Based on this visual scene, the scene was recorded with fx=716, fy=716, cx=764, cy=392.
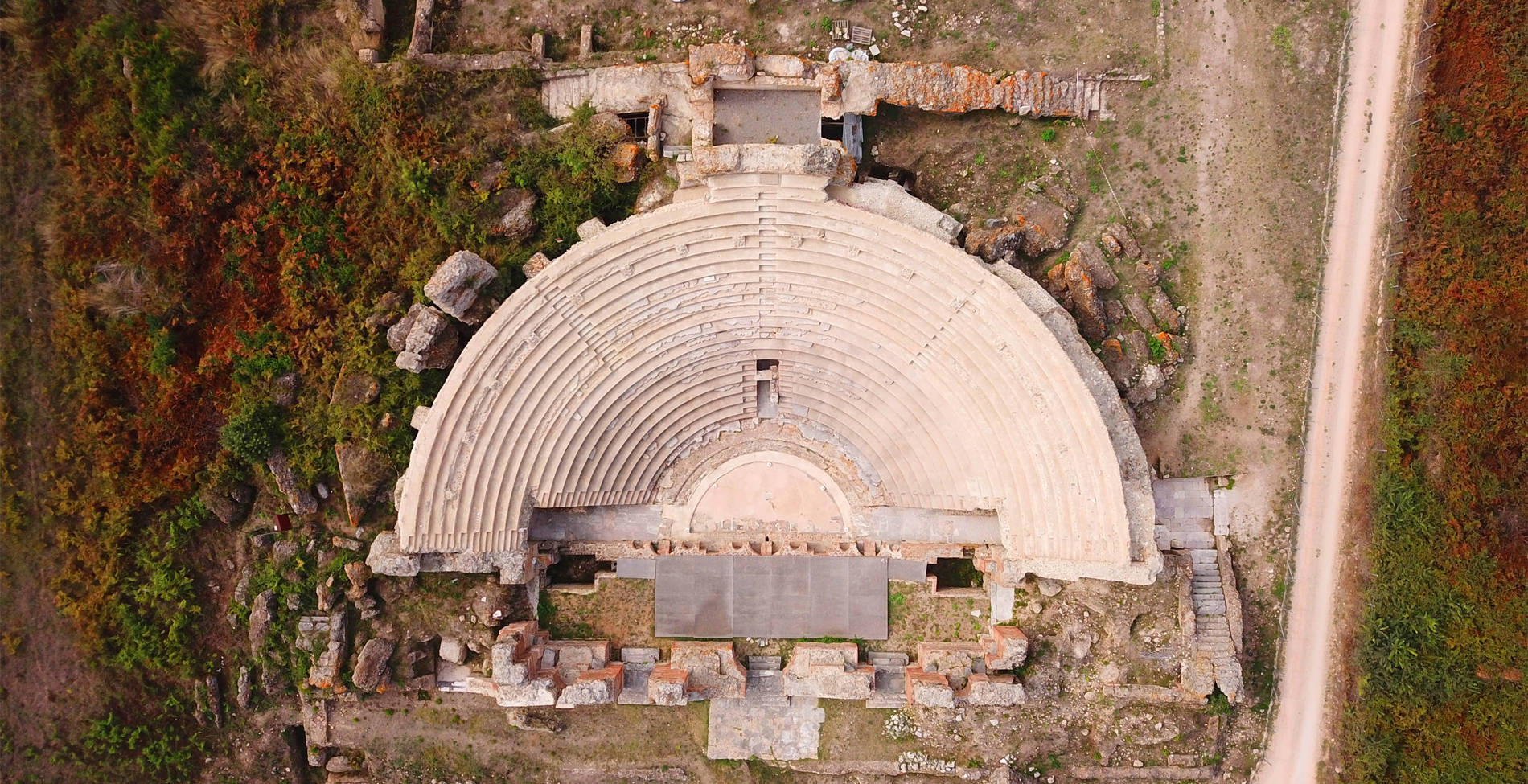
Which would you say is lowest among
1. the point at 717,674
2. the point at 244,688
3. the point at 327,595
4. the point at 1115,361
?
the point at 244,688

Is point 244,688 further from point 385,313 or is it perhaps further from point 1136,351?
point 1136,351

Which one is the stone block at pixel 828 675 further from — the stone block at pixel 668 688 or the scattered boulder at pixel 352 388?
the scattered boulder at pixel 352 388

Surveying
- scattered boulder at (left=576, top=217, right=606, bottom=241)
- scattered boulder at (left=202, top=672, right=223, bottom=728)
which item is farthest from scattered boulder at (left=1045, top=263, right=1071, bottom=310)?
scattered boulder at (left=202, top=672, right=223, bottom=728)

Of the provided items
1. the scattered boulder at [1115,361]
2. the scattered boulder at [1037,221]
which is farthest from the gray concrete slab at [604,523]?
the scattered boulder at [1115,361]

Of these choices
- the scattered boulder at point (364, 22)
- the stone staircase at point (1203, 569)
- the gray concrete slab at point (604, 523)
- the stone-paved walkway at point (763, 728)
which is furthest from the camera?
the gray concrete slab at point (604, 523)

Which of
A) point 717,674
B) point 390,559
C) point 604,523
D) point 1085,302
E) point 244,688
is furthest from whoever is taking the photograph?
point 604,523

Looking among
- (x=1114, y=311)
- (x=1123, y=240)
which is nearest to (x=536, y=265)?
A: (x=1114, y=311)

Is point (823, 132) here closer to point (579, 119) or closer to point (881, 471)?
point (579, 119)
